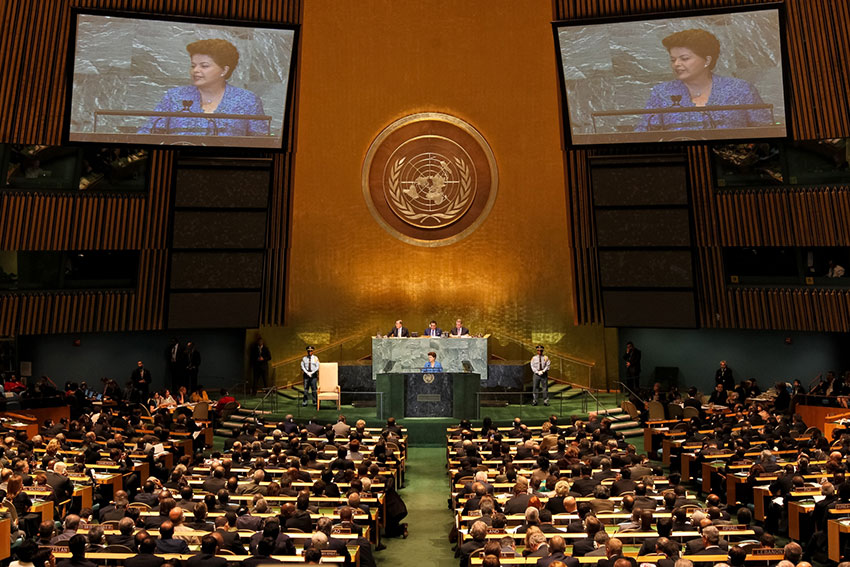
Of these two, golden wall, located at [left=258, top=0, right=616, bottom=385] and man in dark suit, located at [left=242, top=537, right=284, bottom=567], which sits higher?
golden wall, located at [left=258, top=0, right=616, bottom=385]

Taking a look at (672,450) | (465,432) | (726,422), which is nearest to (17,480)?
A: (465,432)

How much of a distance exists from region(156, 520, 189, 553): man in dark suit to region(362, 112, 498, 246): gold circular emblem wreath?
50.8 feet

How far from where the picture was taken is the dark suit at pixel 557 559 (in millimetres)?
8555

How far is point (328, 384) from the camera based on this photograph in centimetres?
2059

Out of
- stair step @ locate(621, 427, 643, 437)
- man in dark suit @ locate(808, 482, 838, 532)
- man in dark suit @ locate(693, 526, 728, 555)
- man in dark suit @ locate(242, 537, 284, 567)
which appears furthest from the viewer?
stair step @ locate(621, 427, 643, 437)

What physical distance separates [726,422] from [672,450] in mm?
1940

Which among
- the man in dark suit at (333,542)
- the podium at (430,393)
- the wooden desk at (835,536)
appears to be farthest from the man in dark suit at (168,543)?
the podium at (430,393)

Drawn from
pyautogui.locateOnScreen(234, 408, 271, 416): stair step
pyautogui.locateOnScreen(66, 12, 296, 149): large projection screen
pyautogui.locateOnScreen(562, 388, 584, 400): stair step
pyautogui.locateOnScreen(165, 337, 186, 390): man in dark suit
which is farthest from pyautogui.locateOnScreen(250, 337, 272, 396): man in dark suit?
pyautogui.locateOnScreen(562, 388, 584, 400): stair step

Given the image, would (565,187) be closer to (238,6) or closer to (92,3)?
(238,6)

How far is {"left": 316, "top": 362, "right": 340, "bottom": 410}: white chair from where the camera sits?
20.4 meters

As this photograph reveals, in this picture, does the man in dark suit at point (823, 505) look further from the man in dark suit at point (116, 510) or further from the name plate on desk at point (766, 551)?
the man in dark suit at point (116, 510)

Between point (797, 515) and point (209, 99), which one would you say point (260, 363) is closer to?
point (209, 99)

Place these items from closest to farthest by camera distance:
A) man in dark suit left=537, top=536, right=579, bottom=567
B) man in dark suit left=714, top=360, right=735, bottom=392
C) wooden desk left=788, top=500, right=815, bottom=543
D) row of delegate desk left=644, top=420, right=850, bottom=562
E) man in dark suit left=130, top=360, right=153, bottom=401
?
man in dark suit left=537, top=536, right=579, bottom=567 → row of delegate desk left=644, top=420, right=850, bottom=562 → wooden desk left=788, top=500, right=815, bottom=543 → man in dark suit left=130, top=360, right=153, bottom=401 → man in dark suit left=714, top=360, right=735, bottom=392

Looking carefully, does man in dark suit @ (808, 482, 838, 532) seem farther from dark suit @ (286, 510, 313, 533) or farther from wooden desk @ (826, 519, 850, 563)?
dark suit @ (286, 510, 313, 533)
